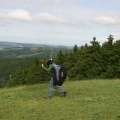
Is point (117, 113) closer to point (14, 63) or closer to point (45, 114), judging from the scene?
point (45, 114)

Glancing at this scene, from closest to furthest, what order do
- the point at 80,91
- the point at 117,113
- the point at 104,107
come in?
the point at 117,113 < the point at 104,107 < the point at 80,91

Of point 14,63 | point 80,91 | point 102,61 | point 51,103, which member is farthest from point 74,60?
point 14,63

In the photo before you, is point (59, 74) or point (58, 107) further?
point (59, 74)

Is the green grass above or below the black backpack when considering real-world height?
below

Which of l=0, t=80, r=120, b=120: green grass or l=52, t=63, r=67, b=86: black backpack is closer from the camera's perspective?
l=0, t=80, r=120, b=120: green grass

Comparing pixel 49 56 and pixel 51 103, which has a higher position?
pixel 49 56

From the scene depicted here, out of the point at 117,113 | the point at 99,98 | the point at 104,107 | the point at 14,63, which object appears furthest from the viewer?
the point at 14,63

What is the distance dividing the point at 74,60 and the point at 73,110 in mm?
51450

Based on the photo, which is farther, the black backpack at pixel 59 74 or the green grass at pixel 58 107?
the black backpack at pixel 59 74

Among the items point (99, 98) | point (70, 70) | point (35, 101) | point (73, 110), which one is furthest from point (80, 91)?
point (70, 70)

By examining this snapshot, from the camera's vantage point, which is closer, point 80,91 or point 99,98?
point 99,98

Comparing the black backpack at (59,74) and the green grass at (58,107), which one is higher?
the black backpack at (59,74)

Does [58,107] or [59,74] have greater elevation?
[59,74]

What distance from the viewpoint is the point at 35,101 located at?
536 inches
